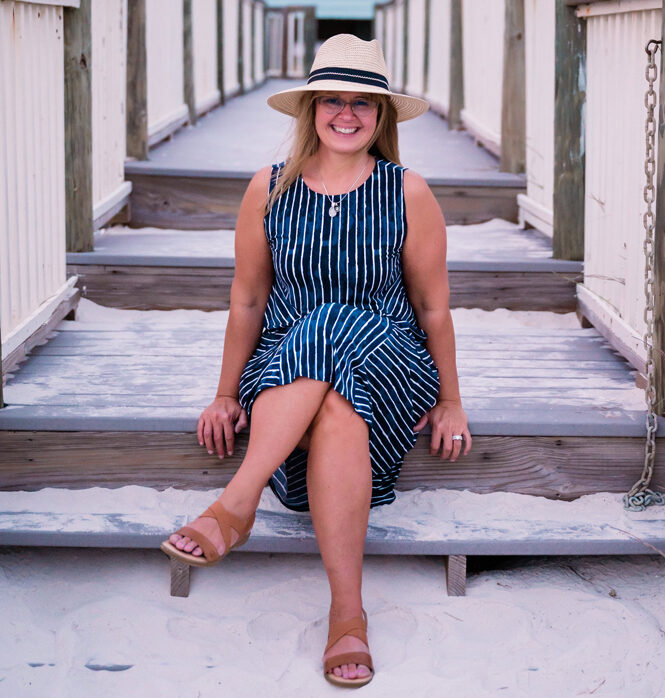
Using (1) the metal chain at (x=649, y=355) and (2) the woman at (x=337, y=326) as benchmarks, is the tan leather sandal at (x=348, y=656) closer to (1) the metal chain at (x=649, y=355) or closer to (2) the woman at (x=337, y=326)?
(2) the woman at (x=337, y=326)

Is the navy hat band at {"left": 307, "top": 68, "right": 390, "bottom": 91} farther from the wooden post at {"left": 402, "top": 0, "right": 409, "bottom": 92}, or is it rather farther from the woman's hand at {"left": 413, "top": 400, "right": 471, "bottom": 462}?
the wooden post at {"left": 402, "top": 0, "right": 409, "bottom": 92}

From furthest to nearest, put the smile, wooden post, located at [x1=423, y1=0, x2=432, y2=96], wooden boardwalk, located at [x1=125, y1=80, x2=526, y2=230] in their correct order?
1. wooden post, located at [x1=423, y1=0, x2=432, y2=96]
2. wooden boardwalk, located at [x1=125, y1=80, x2=526, y2=230]
3. the smile

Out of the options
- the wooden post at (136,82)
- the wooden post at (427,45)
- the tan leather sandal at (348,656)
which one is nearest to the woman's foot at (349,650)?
the tan leather sandal at (348,656)

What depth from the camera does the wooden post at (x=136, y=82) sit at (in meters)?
5.43

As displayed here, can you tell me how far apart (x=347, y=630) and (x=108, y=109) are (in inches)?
122

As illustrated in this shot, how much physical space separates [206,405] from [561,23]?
A: 6.68ft

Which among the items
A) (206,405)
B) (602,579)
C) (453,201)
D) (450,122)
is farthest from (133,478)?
(450,122)

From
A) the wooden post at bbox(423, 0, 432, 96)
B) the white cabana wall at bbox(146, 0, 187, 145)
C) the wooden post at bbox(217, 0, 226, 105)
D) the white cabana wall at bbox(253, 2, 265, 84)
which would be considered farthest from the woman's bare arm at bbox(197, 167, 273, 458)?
the white cabana wall at bbox(253, 2, 265, 84)

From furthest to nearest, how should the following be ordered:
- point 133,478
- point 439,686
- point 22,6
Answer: point 22,6, point 133,478, point 439,686

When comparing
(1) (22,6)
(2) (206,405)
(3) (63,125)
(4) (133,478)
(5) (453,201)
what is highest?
(1) (22,6)

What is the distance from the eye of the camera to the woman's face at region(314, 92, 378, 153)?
2.48 m

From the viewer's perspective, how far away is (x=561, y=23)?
12.3ft

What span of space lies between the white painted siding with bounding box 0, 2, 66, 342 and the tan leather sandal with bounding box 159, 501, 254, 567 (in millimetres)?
1048

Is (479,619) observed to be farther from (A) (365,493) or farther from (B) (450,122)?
(B) (450,122)
